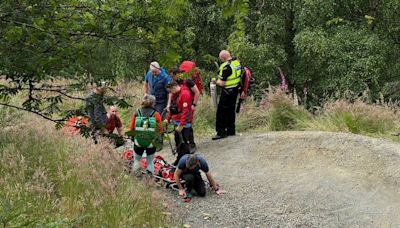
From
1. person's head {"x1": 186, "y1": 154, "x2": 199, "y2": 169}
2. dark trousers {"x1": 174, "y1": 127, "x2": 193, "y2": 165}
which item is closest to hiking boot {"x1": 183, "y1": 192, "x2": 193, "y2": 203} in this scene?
person's head {"x1": 186, "y1": 154, "x2": 199, "y2": 169}

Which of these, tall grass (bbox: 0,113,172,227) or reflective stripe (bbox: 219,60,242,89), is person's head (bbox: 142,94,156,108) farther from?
reflective stripe (bbox: 219,60,242,89)

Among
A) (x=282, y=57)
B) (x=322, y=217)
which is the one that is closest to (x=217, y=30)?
(x=282, y=57)

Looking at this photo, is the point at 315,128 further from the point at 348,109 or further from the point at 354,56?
the point at 354,56

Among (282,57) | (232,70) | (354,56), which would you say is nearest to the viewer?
(232,70)

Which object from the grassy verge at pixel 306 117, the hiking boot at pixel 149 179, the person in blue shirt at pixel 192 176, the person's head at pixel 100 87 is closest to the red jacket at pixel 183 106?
the hiking boot at pixel 149 179

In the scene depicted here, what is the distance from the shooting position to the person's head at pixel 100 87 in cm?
304

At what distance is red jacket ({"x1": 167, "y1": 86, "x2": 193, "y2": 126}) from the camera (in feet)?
29.5

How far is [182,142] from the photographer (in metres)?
8.53

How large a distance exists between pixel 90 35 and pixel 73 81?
0.92 feet

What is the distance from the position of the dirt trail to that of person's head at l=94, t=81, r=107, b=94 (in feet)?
12.6

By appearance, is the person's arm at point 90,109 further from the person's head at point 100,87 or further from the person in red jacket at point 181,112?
the person in red jacket at point 181,112

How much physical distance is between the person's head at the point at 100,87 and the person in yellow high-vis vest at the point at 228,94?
6323 mm

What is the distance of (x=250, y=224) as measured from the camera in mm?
6660

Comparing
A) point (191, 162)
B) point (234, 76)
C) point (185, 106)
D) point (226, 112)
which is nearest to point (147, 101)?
point (191, 162)
